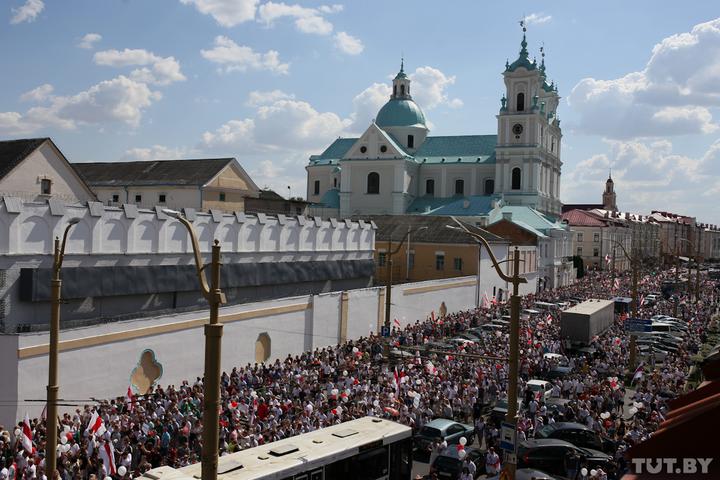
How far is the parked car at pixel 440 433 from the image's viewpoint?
20.5m

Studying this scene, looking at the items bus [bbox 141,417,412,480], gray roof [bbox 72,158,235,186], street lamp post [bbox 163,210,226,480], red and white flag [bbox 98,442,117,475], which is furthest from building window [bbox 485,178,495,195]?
street lamp post [bbox 163,210,226,480]

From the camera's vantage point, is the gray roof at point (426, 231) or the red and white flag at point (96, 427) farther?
the gray roof at point (426, 231)

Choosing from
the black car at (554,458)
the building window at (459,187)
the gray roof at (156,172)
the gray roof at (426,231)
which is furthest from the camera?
the building window at (459,187)

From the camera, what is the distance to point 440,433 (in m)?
20.6

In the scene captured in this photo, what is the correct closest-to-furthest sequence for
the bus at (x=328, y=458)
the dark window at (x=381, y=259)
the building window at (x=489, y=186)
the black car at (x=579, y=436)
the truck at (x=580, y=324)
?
the bus at (x=328, y=458)
the black car at (x=579, y=436)
the truck at (x=580, y=324)
the dark window at (x=381, y=259)
the building window at (x=489, y=186)

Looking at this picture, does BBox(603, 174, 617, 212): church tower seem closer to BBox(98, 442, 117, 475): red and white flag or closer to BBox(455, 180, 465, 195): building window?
BBox(455, 180, 465, 195): building window

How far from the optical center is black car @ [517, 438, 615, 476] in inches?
757

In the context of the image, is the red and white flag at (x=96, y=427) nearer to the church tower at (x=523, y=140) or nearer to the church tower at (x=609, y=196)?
the church tower at (x=523, y=140)

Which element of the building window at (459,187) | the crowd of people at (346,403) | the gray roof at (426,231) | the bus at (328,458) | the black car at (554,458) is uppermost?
the building window at (459,187)

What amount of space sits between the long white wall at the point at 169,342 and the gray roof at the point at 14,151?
48.5ft

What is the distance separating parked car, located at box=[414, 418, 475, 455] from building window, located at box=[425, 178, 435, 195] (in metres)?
72.1

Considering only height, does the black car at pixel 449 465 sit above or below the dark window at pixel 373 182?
below

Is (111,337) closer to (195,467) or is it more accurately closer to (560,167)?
(195,467)

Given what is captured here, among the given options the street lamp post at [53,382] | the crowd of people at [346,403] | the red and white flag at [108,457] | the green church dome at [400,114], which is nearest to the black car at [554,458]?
the crowd of people at [346,403]
